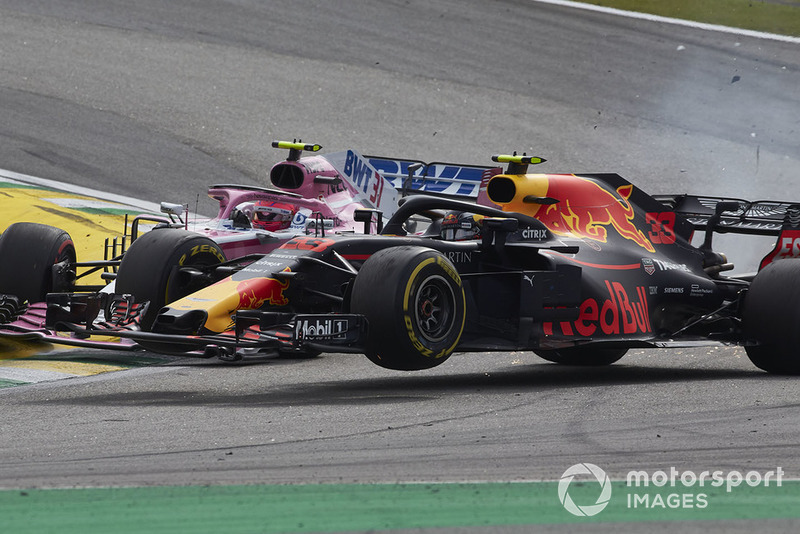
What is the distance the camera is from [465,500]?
15.8ft

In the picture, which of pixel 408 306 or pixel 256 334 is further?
pixel 256 334

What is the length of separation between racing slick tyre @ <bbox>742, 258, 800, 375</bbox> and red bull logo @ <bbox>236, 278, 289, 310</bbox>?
380 cm

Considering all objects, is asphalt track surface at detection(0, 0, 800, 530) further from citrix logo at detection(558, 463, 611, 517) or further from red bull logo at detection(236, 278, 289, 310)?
red bull logo at detection(236, 278, 289, 310)

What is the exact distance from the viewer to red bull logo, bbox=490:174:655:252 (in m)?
9.95

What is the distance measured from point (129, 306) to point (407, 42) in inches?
773

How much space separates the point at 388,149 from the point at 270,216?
8.83 m

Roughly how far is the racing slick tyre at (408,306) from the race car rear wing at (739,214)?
3.46 m

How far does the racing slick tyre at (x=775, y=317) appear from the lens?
9.69 m

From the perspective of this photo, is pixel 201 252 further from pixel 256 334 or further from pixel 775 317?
pixel 775 317

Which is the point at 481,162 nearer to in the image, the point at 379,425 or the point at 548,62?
the point at 548,62

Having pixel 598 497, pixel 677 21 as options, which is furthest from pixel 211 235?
pixel 677 21

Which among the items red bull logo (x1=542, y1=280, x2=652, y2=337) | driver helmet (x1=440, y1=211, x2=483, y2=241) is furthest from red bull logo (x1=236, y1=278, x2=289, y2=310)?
red bull logo (x1=542, y1=280, x2=652, y2=337)

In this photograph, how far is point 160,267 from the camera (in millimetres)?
9336

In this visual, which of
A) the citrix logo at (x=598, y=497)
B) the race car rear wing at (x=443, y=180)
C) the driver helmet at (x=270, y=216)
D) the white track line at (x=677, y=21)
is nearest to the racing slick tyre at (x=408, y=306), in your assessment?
the citrix logo at (x=598, y=497)
